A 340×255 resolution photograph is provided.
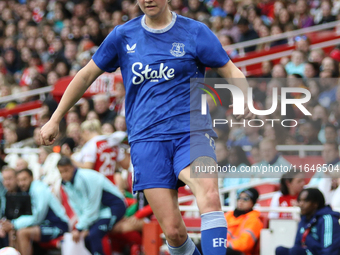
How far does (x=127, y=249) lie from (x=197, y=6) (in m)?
7.73

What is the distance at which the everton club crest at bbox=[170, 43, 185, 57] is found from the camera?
3.88 meters

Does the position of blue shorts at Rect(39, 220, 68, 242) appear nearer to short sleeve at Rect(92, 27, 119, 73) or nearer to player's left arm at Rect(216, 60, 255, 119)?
short sleeve at Rect(92, 27, 119, 73)

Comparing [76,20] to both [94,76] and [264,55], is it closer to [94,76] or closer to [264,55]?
[264,55]

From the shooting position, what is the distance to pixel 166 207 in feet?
12.5

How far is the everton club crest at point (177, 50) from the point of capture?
153 inches

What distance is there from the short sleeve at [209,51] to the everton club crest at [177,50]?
103 mm

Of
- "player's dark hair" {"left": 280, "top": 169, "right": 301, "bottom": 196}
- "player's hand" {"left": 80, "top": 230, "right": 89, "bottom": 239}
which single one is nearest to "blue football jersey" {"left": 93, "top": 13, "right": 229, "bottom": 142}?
"player's dark hair" {"left": 280, "top": 169, "right": 301, "bottom": 196}

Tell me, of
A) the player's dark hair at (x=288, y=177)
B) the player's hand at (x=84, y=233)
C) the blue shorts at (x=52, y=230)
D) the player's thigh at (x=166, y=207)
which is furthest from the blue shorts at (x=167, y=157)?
the blue shorts at (x=52, y=230)

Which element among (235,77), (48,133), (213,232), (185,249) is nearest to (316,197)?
(185,249)

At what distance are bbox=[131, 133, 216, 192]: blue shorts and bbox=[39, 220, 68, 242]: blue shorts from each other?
14.4 ft

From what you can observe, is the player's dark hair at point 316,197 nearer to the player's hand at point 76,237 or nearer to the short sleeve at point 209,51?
the short sleeve at point 209,51

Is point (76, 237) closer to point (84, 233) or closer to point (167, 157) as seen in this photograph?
point (84, 233)

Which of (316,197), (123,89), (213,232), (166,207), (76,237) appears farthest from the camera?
(123,89)

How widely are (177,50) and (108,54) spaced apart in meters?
0.52
